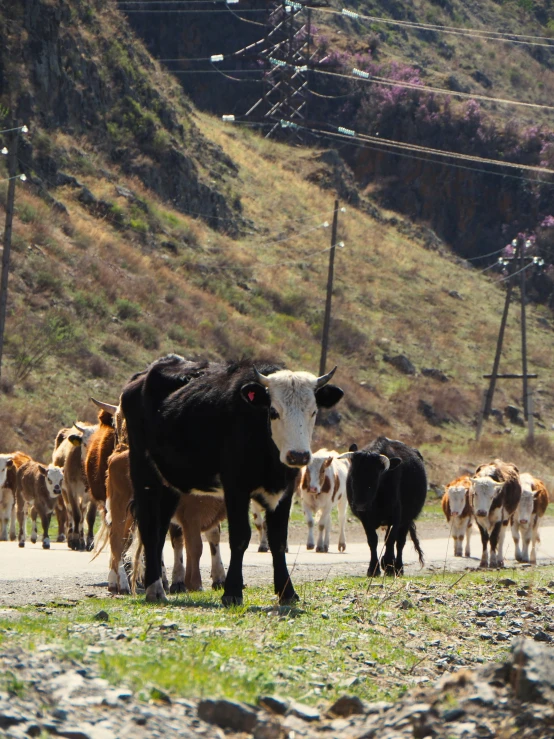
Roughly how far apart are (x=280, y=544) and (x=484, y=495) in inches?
398

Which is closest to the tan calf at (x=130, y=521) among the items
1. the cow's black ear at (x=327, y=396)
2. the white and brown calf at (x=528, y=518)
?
the cow's black ear at (x=327, y=396)

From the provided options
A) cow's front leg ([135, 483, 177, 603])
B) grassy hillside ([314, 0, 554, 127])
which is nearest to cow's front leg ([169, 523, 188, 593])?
cow's front leg ([135, 483, 177, 603])

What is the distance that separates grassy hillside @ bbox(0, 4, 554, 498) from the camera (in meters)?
39.0

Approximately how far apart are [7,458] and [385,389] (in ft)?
99.0

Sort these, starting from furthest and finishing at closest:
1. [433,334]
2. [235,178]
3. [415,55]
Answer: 1. [415,55]
2. [235,178]
3. [433,334]

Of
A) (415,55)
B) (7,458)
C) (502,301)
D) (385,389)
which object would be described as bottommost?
(7,458)

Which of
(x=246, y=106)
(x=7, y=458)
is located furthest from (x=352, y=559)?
(x=246, y=106)

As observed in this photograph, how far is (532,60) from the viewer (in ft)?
370

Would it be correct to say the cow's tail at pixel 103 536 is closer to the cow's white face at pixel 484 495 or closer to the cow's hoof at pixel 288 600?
the cow's hoof at pixel 288 600

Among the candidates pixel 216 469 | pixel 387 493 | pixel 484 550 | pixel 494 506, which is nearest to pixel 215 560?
pixel 216 469

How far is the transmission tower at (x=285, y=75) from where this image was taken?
82625mm

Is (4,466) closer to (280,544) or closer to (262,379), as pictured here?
(280,544)

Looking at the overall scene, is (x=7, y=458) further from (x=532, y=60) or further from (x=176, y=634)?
(x=532, y=60)

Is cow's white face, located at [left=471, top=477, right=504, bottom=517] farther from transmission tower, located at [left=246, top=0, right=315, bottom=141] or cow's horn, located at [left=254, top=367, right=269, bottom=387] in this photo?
transmission tower, located at [left=246, top=0, right=315, bottom=141]
